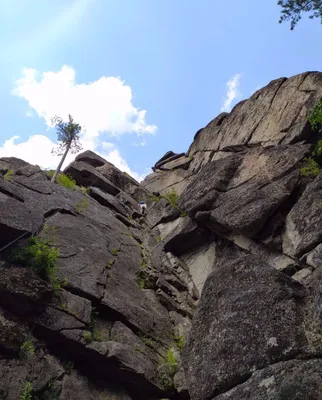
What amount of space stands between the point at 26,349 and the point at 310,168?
12060 millimetres

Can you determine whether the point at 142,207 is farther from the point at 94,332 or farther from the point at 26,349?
the point at 26,349

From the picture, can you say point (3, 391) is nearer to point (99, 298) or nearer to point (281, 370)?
point (99, 298)

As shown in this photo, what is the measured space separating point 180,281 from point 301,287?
11.5 metres

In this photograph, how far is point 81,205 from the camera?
22.5 meters

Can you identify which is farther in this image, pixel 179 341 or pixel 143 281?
pixel 143 281

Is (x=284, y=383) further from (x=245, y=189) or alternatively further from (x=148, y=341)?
(x=245, y=189)

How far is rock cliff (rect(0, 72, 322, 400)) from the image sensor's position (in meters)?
7.68

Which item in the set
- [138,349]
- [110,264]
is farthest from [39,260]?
[138,349]

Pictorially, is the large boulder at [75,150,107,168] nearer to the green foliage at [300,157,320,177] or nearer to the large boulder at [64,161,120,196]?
the large boulder at [64,161,120,196]

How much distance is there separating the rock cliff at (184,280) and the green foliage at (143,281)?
0.09 m

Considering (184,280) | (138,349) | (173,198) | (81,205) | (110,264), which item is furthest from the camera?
(173,198)

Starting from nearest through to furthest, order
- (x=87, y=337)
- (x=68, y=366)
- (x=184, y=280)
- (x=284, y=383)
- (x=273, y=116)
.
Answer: (x=284, y=383), (x=68, y=366), (x=87, y=337), (x=184, y=280), (x=273, y=116)

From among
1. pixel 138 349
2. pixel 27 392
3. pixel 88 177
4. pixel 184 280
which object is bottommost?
pixel 27 392

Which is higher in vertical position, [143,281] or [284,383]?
[143,281]
